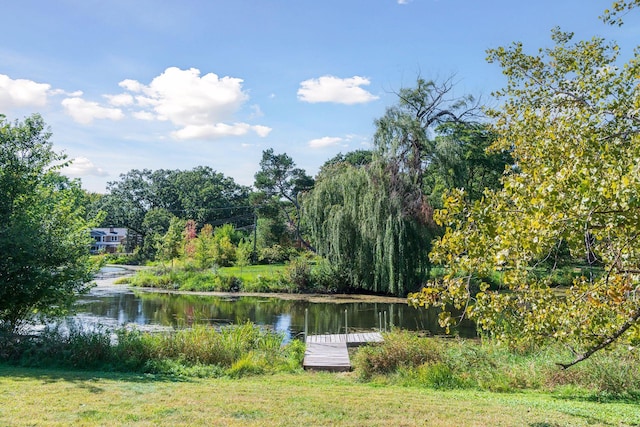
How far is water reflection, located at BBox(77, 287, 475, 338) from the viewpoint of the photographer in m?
17.6

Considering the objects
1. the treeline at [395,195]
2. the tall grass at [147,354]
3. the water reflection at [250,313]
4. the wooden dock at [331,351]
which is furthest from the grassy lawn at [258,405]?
the treeline at [395,195]

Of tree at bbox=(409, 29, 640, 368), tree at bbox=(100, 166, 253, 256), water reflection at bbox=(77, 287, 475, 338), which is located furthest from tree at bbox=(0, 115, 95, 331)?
tree at bbox=(100, 166, 253, 256)

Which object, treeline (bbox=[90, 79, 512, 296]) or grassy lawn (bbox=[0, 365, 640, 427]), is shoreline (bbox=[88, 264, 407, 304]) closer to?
treeline (bbox=[90, 79, 512, 296])

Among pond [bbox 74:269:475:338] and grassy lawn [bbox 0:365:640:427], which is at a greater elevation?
grassy lawn [bbox 0:365:640:427]

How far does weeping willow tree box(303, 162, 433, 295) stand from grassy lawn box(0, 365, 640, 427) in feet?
53.1

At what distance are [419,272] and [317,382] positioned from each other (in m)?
17.2

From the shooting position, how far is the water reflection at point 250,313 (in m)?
17.6

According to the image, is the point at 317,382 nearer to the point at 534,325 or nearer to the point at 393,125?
the point at 534,325

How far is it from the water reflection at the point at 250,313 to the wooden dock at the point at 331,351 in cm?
120

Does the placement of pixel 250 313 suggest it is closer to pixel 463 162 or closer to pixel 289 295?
pixel 289 295

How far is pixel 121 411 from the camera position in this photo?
530 cm

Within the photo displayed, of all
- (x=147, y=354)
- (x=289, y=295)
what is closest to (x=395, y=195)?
(x=289, y=295)

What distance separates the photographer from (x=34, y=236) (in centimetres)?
970

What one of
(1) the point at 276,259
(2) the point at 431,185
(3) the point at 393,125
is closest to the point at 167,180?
(1) the point at 276,259
